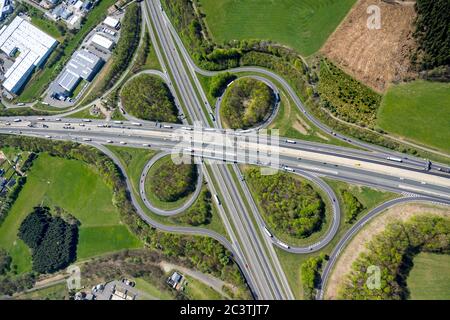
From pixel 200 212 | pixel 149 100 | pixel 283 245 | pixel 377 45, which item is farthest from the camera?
pixel 149 100

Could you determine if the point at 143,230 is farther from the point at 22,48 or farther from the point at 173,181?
the point at 22,48

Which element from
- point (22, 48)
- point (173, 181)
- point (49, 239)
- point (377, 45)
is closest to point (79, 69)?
point (22, 48)

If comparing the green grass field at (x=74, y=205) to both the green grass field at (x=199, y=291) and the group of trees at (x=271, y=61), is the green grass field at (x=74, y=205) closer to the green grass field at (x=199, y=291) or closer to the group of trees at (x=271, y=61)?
the green grass field at (x=199, y=291)

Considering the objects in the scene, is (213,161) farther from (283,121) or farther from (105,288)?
(105,288)

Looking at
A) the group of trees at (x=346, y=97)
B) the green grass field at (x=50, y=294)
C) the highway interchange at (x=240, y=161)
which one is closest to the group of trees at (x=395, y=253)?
the highway interchange at (x=240, y=161)

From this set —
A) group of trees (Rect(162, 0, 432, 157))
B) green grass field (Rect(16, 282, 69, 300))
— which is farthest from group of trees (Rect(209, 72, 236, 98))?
green grass field (Rect(16, 282, 69, 300))

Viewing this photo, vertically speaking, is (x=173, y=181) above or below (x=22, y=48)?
below

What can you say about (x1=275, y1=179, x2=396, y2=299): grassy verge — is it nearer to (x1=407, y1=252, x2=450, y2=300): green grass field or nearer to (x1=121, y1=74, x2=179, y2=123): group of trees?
(x1=407, y1=252, x2=450, y2=300): green grass field
